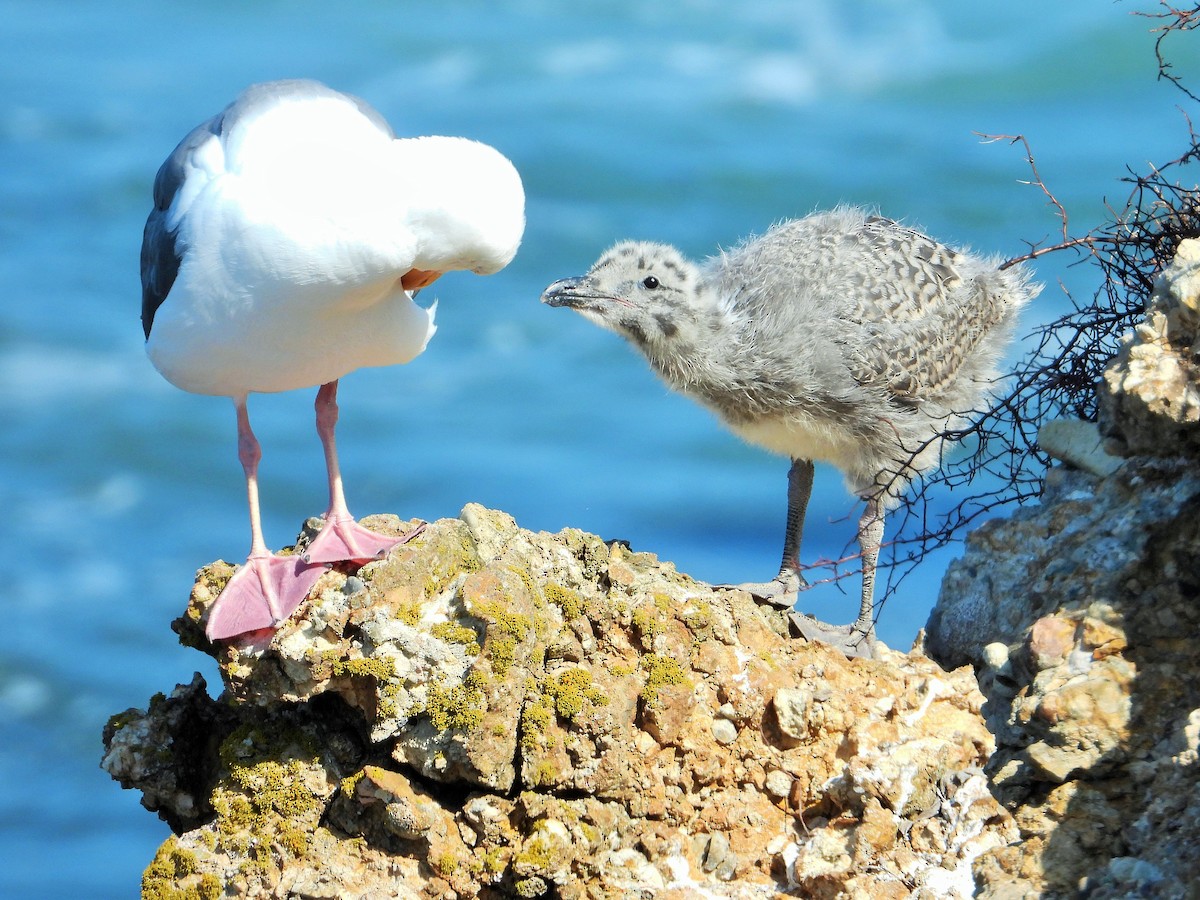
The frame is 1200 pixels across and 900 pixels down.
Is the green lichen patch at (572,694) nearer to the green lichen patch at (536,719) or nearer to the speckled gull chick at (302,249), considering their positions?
the green lichen patch at (536,719)

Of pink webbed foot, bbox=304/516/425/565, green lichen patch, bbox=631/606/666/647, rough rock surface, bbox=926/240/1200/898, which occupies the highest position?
pink webbed foot, bbox=304/516/425/565

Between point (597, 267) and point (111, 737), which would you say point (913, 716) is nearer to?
point (111, 737)

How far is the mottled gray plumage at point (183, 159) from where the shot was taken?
546cm

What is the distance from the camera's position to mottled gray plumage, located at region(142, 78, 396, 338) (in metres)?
5.46

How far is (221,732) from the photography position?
4805mm

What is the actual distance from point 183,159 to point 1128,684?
3.80 meters

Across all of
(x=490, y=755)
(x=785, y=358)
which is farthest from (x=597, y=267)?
(x=490, y=755)

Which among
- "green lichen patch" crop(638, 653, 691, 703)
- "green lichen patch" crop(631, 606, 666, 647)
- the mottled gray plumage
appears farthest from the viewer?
the mottled gray plumage

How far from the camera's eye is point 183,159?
5605 millimetres

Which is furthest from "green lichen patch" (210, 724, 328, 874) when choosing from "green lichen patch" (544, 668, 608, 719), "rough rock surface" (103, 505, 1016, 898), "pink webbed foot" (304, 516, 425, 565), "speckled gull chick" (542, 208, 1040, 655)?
"speckled gull chick" (542, 208, 1040, 655)

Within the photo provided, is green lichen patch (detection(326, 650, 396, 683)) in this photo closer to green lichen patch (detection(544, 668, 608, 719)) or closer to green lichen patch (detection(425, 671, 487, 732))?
green lichen patch (detection(425, 671, 487, 732))

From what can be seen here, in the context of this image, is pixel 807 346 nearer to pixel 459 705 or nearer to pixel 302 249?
pixel 302 249

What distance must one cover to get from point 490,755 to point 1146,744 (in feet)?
5.68

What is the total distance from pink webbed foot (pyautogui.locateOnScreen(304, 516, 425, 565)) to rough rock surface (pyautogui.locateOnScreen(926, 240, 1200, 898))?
1.98m
